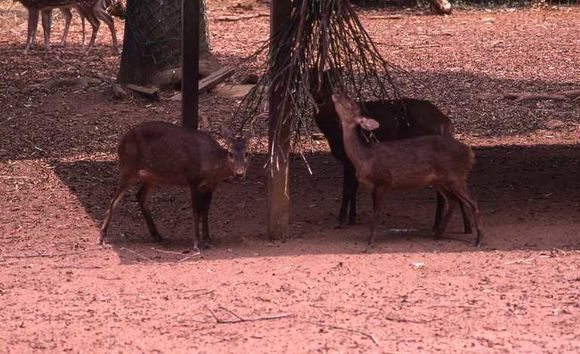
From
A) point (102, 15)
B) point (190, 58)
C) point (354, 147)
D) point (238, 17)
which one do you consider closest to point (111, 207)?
point (354, 147)

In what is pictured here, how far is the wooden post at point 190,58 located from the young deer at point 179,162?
1750 mm

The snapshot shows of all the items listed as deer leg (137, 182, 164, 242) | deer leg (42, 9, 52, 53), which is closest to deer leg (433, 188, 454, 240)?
deer leg (137, 182, 164, 242)

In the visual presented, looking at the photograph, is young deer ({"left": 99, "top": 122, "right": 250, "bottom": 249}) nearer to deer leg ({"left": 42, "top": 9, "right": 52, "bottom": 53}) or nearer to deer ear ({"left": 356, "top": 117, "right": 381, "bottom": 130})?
deer ear ({"left": 356, "top": 117, "right": 381, "bottom": 130})

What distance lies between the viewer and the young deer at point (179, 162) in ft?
26.2

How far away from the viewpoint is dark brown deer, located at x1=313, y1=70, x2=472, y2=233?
8.67m

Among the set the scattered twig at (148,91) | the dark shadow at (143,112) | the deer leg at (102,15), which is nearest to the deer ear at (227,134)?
the dark shadow at (143,112)

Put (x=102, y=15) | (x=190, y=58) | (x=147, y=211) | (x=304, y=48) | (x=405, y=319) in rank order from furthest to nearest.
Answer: (x=102, y=15), (x=190, y=58), (x=147, y=211), (x=304, y=48), (x=405, y=319)

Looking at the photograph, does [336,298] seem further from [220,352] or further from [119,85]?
[119,85]

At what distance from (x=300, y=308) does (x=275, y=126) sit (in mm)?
1801

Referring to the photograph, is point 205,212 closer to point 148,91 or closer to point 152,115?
point 152,115

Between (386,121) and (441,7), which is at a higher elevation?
(386,121)

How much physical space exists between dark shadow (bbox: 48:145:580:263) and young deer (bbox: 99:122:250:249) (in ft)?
0.93

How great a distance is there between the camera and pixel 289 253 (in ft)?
25.9

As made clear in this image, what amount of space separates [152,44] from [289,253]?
21.3 ft
